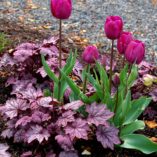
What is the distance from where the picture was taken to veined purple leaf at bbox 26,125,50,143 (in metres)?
2.72

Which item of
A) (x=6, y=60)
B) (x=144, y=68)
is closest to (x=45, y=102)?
(x=6, y=60)

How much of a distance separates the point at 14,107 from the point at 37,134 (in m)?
0.26

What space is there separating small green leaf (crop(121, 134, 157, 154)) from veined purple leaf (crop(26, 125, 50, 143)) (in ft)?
1.56

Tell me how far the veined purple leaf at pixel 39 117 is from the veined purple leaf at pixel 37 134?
0.04 metres

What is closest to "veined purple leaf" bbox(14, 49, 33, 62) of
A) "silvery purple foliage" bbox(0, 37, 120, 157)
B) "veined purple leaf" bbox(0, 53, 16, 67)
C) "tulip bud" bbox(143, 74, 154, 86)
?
"veined purple leaf" bbox(0, 53, 16, 67)

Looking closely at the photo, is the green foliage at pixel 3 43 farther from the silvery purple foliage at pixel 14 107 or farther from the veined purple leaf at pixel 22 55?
the silvery purple foliage at pixel 14 107

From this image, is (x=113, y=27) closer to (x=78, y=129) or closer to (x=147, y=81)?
(x=78, y=129)

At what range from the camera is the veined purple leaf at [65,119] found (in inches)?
109

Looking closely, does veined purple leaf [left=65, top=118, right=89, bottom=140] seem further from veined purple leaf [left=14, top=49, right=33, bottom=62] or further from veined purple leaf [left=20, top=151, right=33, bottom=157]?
veined purple leaf [left=14, top=49, right=33, bottom=62]

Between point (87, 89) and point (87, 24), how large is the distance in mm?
2200

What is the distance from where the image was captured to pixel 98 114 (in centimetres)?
281

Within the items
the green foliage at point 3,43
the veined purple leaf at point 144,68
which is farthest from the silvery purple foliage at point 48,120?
the green foliage at point 3,43

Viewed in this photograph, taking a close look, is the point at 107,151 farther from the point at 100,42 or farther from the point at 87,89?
the point at 100,42

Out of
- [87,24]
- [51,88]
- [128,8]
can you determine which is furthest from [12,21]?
[51,88]
